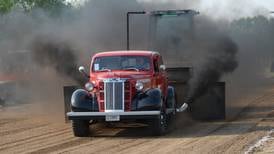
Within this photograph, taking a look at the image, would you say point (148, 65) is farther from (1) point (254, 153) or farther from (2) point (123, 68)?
(1) point (254, 153)

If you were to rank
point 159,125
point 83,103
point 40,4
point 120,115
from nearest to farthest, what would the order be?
point 120,115 → point 159,125 → point 83,103 → point 40,4

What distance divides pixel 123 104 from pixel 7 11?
37.9 metres

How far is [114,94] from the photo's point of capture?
16.4 metres

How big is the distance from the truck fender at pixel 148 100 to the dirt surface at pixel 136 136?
65cm

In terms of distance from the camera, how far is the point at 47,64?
22891mm

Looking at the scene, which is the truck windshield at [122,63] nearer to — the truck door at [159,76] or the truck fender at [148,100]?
the truck door at [159,76]

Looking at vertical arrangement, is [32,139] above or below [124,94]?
below

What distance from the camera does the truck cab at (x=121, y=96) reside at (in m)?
16.0

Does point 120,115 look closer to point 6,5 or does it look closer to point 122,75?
point 122,75

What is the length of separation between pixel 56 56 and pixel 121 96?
6.41m

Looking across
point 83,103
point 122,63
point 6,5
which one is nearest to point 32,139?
point 83,103

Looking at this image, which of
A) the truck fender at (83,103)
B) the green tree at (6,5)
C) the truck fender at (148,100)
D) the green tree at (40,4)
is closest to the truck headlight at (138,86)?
the truck fender at (148,100)

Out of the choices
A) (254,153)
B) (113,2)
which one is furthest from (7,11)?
(254,153)

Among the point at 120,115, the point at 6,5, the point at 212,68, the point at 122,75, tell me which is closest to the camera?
the point at 120,115
